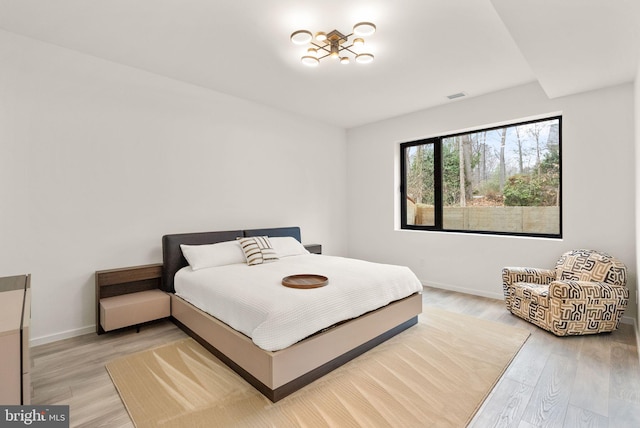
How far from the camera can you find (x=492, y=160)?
4496mm

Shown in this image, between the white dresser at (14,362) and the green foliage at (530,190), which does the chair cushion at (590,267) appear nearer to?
the green foliage at (530,190)

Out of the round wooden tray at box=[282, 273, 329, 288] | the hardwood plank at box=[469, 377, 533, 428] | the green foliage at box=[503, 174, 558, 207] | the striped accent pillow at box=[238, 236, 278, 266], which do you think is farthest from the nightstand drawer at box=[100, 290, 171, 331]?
the green foliage at box=[503, 174, 558, 207]

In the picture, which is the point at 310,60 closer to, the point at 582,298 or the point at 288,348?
the point at 288,348

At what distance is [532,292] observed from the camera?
10.5 ft

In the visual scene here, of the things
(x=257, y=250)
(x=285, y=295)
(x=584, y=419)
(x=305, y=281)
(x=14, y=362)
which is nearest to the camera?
(x=14, y=362)

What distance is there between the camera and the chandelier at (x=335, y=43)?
2.51 metres

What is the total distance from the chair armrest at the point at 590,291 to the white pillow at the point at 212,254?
3220mm

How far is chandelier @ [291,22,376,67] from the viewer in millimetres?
2510

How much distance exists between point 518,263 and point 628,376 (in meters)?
1.82

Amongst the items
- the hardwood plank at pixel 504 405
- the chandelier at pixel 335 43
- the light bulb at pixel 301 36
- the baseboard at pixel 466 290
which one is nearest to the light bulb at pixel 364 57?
the chandelier at pixel 335 43

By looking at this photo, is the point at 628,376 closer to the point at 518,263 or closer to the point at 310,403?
the point at 518,263

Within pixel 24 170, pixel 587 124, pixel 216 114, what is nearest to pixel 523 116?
pixel 587 124

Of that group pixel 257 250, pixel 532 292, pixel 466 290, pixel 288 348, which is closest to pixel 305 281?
pixel 288 348

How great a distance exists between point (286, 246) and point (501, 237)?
9.23 feet
